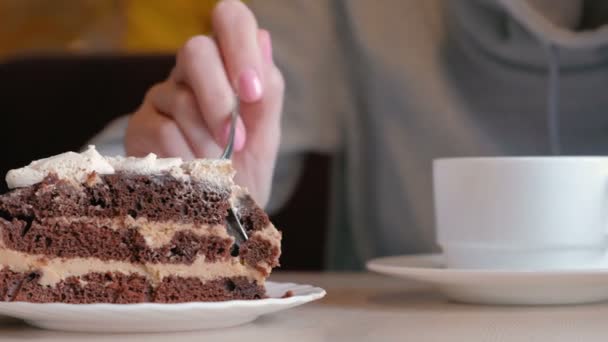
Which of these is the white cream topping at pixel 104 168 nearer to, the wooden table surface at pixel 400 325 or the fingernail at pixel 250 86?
the wooden table surface at pixel 400 325

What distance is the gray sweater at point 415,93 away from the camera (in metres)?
1.17

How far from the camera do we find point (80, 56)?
179cm

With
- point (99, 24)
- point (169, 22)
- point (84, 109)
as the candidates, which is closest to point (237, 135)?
point (84, 109)

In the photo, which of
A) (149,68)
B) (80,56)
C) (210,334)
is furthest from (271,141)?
(80,56)

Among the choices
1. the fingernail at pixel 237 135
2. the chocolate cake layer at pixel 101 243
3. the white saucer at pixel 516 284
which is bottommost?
the white saucer at pixel 516 284

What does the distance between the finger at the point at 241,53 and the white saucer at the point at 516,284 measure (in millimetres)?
294

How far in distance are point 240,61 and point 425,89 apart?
19.1 inches

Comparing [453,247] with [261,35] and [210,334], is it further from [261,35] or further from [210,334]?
[261,35]

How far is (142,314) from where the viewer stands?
47cm

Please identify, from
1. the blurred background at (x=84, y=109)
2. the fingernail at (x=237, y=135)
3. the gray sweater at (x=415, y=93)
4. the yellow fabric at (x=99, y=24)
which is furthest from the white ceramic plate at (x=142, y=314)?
the yellow fabric at (x=99, y=24)

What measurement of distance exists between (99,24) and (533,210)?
1.75m

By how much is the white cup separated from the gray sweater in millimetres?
496

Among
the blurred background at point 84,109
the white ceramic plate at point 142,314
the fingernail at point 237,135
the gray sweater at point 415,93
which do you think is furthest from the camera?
the blurred background at point 84,109

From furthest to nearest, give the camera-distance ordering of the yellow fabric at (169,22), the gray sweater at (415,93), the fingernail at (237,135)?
the yellow fabric at (169,22) < the gray sweater at (415,93) < the fingernail at (237,135)
